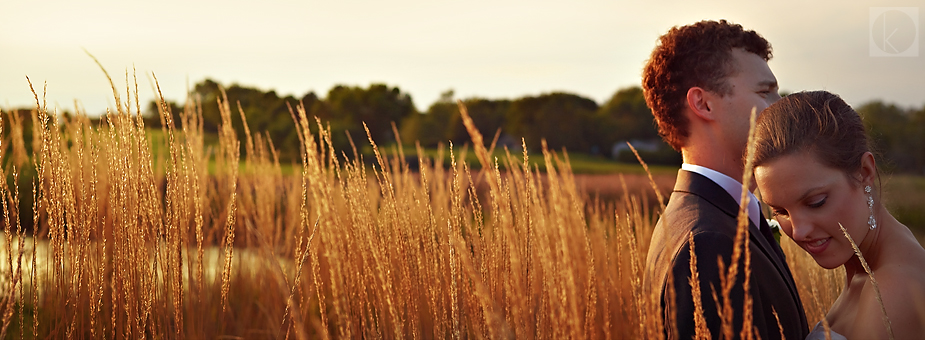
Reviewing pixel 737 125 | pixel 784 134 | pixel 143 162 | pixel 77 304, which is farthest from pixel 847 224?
pixel 77 304

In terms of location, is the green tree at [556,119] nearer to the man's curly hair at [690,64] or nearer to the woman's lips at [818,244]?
the man's curly hair at [690,64]

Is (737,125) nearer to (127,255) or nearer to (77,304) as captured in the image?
(127,255)

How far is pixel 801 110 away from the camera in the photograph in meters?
1.33

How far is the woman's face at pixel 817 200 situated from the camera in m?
1.23

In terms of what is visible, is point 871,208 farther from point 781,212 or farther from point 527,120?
point 527,120

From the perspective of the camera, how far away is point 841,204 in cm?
125

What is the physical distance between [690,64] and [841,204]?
593mm

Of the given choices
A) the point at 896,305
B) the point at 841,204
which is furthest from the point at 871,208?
the point at 896,305

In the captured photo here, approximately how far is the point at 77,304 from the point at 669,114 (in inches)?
66.8

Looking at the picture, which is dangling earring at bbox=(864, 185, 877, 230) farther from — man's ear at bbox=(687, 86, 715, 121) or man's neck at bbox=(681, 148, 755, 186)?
man's ear at bbox=(687, 86, 715, 121)

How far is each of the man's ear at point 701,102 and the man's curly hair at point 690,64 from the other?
0.02 metres

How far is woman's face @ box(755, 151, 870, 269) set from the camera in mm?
1234

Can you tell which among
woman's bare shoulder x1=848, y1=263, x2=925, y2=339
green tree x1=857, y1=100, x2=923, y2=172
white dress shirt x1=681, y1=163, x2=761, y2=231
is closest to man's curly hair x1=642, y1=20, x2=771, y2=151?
white dress shirt x1=681, y1=163, x2=761, y2=231

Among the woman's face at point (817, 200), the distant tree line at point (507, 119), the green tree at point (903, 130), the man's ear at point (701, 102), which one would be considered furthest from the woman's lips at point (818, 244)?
the green tree at point (903, 130)
